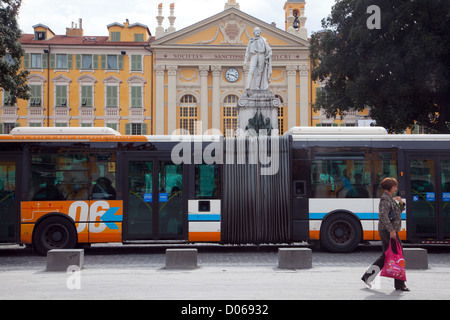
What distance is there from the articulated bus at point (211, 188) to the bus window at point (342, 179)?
0.07ft

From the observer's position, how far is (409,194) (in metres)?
11.9

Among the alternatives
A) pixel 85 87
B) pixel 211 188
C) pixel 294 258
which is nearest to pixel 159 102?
pixel 85 87

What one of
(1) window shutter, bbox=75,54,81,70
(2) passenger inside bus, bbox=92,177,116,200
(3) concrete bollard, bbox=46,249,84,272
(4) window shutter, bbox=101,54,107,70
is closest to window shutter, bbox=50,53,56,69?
(1) window shutter, bbox=75,54,81,70

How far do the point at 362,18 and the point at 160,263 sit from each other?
16.1 metres

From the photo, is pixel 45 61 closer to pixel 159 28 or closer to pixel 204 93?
pixel 159 28

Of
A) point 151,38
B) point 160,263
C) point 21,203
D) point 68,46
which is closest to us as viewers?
point 160,263

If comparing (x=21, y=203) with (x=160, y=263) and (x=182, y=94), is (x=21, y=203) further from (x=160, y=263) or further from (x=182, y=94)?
(x=182, y=94)

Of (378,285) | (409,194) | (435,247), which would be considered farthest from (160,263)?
(435,247)

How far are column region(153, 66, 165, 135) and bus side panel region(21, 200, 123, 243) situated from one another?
130 ft

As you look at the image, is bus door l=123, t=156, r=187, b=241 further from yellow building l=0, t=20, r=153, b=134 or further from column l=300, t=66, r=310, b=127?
column l=300, t=66, r=310, b=127

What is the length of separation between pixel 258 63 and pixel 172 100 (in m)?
33.8

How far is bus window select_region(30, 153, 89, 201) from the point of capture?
11.7m

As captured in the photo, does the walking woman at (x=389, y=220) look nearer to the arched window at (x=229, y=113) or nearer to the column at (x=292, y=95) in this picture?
the arched window at (x=229, y=113)
